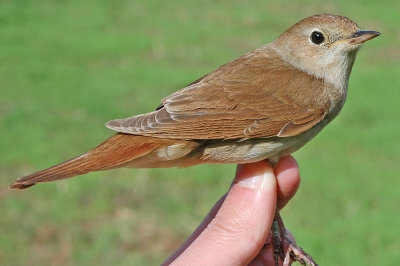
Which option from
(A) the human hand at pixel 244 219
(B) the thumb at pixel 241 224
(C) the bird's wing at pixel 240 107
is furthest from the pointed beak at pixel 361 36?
(B) the thumb at pixel 241 224

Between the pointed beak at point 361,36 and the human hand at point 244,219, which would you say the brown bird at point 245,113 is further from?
the human hand at point 244,219

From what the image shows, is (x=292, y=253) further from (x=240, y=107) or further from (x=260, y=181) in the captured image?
(x=240, y=107)

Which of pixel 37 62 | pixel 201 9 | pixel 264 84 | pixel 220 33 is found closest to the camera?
pixel 264 84

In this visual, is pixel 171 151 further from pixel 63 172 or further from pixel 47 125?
pixel 47 125

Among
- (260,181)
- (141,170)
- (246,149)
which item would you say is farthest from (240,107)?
(141,170)

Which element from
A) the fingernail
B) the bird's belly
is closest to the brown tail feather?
the bird's belly

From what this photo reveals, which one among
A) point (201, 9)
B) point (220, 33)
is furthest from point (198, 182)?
point (201, 9)
